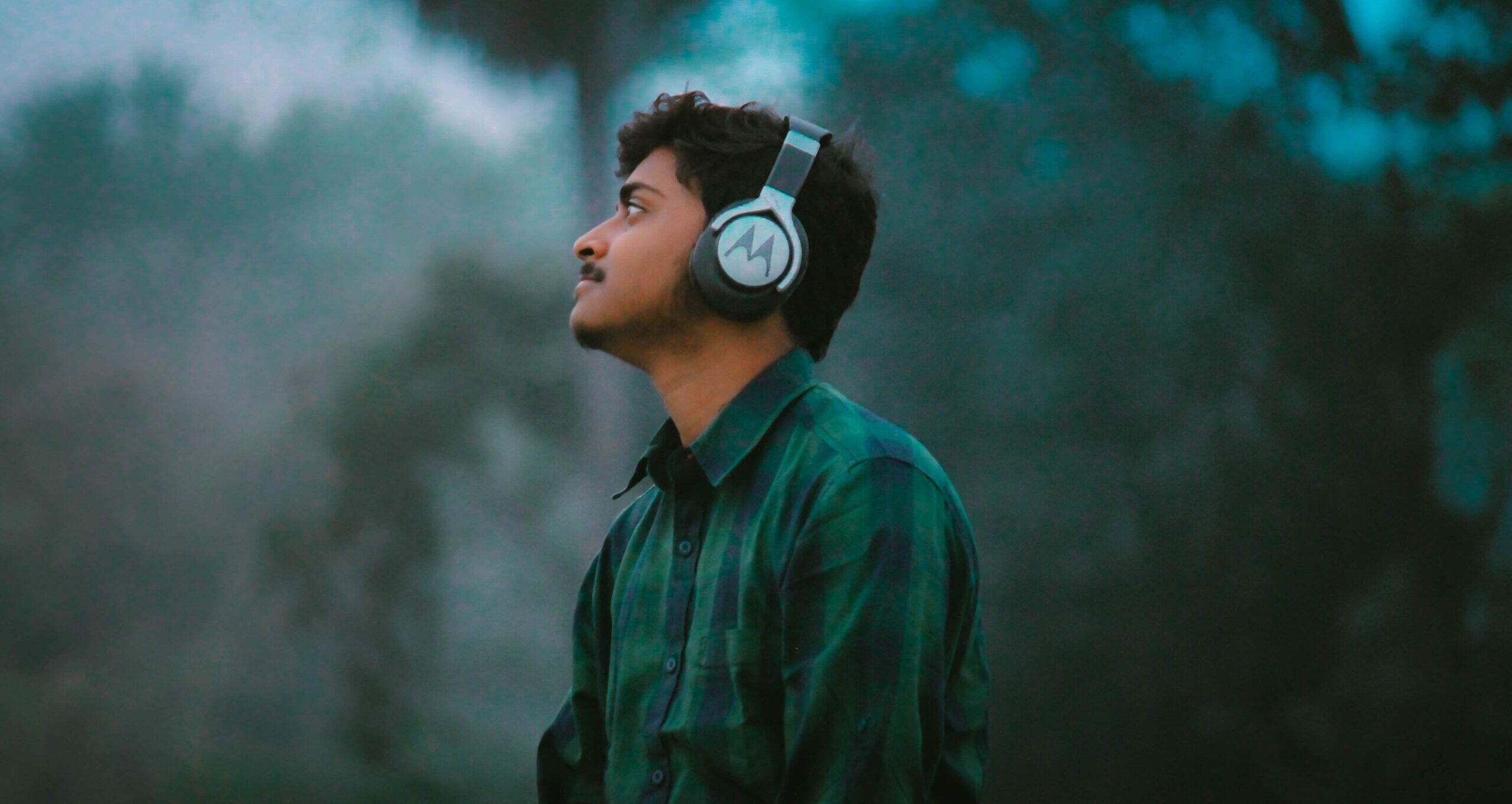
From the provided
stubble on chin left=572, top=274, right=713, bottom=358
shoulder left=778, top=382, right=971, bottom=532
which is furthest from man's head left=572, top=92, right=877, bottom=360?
shoulder left=778, top=382, right=971, bottom=532

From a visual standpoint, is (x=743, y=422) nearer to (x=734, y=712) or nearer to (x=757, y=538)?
(x=757, y=538)

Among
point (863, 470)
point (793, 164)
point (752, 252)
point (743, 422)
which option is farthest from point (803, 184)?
point (863, 470)

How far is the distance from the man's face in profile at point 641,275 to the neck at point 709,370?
0.04m

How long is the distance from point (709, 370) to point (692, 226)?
7.2 inches

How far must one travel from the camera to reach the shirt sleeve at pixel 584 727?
159cm

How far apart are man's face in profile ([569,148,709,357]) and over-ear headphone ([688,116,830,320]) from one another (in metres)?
0.05

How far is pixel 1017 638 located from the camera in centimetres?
360

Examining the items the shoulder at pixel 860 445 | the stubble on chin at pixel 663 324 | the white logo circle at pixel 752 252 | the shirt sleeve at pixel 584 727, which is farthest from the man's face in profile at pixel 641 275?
the shirt sleeve at pixel 584 727

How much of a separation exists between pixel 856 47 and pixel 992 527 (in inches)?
57.7

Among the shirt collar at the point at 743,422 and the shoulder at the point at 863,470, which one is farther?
the shirt collar at the point at 743,422

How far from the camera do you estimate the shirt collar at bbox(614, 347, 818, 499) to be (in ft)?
4.64

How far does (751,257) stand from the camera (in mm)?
1418

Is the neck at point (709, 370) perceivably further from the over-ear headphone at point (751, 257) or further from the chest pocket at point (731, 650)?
the chest pocket at point (731, 650)

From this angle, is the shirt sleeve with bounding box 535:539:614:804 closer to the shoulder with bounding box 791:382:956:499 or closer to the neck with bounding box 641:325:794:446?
the neck with bounding box 641:325:794:446
